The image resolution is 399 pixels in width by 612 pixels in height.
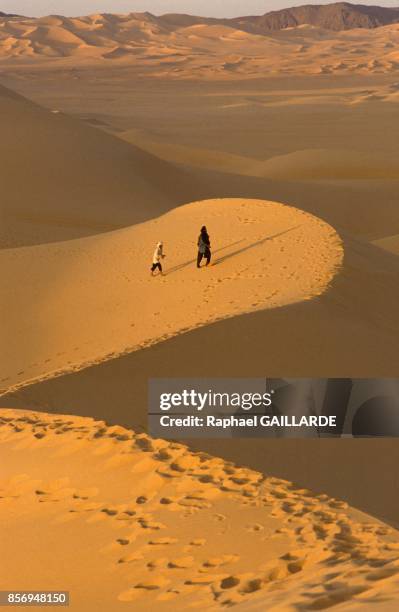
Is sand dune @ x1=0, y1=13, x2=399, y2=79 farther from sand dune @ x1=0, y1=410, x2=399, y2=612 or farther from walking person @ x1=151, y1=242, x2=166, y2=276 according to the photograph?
sand dune @ x1=0, y1=410, x2=399, y2=612

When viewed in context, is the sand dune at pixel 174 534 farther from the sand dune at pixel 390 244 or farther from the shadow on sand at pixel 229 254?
the sand dune at pixel 390 244

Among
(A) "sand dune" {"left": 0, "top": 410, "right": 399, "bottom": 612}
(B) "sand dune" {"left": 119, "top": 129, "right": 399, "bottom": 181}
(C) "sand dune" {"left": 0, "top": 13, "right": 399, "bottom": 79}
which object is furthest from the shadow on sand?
(C) "sand dune" {"left": 0, "top": 13, "right": 399, "bottom": 79}

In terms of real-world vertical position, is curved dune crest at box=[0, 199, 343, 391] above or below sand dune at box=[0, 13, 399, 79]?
below

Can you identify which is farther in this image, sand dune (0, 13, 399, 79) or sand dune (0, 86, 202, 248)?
sand dune (0, 13, 399, 79)

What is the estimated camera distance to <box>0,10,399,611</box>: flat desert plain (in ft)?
19.2

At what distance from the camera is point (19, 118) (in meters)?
35.3

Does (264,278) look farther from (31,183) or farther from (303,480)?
(31,183)

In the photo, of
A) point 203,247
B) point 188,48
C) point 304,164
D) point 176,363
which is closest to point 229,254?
point 203,247

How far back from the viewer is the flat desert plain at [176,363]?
5855 mm

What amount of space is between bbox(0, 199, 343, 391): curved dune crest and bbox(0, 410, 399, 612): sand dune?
3.67 metres

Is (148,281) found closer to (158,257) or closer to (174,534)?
(158,257)

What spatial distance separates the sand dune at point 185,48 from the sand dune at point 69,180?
278 feet

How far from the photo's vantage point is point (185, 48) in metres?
157

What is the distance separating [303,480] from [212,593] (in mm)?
3361
